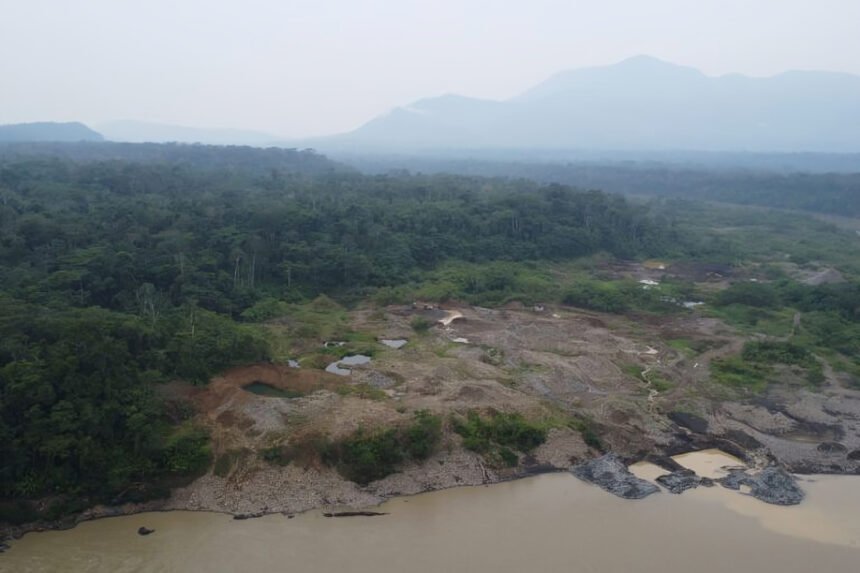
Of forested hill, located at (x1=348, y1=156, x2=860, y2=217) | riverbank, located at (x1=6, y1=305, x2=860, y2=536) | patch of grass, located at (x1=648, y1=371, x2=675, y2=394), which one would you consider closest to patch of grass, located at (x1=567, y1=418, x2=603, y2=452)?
riverbank, located at (x1=6, y1=305, x2=860, y2=536)

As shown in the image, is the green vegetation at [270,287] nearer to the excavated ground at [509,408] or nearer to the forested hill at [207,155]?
the excavated ground at [509,408]

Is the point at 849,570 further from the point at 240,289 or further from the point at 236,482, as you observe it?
the point at 240,289

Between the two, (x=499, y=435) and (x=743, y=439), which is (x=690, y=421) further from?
(x=499, y=435)

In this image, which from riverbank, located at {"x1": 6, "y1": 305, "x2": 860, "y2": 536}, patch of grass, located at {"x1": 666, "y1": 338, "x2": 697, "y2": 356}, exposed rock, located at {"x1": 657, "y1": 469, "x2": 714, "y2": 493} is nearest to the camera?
riverbank, located at {"x1": 6, "y1": 305, "x2": 860, "y2": 536}

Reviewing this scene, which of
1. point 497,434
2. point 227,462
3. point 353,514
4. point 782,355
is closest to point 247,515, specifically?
point 227,462

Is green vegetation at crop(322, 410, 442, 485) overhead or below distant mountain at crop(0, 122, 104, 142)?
below

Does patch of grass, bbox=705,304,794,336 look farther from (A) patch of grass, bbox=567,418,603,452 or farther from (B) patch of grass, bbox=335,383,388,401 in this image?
(B) patch of grass, bbox=335,383,388,401

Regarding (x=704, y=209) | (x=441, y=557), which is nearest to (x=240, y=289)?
(x=441, y=557)
